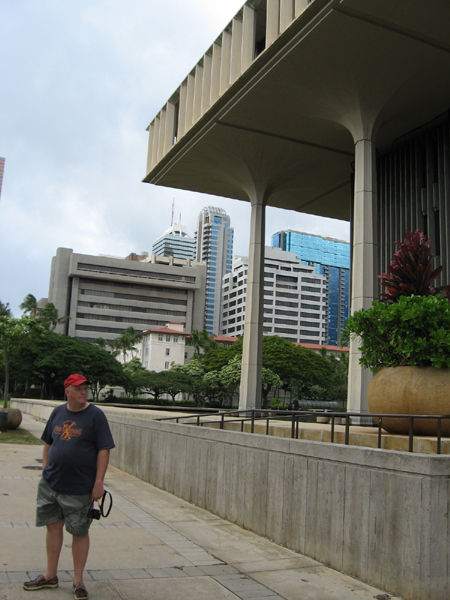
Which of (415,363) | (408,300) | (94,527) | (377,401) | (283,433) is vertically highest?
(408,300)

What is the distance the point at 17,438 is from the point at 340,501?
1548 centimetres

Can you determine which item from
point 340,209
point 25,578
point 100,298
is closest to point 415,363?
point 25,578

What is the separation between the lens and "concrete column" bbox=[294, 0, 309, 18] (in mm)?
18000

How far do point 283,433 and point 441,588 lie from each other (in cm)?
576

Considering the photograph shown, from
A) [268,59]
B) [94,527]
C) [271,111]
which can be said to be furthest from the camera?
[271,111]

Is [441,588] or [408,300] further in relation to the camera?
[408,300]

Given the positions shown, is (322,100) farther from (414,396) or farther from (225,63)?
(414,396)

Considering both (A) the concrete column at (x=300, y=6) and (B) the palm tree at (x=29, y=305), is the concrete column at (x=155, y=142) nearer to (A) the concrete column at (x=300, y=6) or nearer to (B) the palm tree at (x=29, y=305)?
(A) the concrete column at (x=300, y=6)

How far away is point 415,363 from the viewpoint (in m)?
8.32

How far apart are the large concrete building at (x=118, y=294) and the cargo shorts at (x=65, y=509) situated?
10801 cm

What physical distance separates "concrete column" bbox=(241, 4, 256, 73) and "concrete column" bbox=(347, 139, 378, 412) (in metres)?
5.26

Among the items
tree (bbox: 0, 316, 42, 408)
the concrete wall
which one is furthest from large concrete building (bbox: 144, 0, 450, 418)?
the concrete wall

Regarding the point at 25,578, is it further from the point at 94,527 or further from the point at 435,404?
the point at 435,404

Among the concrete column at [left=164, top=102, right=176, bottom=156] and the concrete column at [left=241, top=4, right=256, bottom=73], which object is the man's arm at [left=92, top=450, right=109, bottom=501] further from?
the concrete column at [left=164, top=102, right=176, bottom=156]
